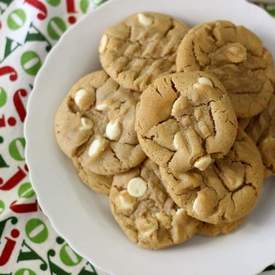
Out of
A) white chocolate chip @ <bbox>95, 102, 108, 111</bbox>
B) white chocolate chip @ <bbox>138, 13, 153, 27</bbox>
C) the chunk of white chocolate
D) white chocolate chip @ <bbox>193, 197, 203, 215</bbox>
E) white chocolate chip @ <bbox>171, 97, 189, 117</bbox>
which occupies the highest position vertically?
white chocolate chip @ <bbox>138, 13, 153, 27</bbox>

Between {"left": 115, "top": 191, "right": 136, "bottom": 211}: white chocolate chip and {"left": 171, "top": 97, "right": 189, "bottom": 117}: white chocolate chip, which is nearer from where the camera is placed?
{"left": 171, "top": 97, "right": 189, "bottom": 117}: white chocolate chip

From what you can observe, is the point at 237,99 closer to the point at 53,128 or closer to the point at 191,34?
the point at 191,34

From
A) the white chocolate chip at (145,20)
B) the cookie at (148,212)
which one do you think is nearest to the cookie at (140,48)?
the white chocolate chip at (145,20)

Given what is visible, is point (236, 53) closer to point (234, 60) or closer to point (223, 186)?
point (234, 60)

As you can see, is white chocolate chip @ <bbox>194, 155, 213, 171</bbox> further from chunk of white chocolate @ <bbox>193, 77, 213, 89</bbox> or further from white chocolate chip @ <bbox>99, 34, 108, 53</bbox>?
white chocolate chip @ <bbox>99, 34, 108, 53</bbox>

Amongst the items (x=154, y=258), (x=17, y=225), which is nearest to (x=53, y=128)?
(x=17, y=225)

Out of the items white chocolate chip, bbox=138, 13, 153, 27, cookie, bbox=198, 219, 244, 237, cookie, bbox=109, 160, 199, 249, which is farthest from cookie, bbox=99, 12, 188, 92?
cookie, bbox=198, 219, 244, 237
